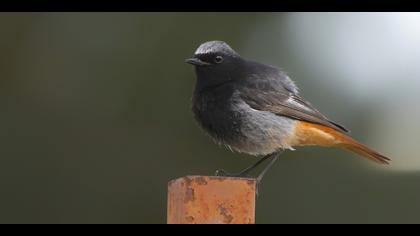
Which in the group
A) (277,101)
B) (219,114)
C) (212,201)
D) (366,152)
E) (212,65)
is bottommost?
(212,201)

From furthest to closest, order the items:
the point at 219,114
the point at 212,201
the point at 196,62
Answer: the point at 196,62, the point at 219,114, the point at 212,201

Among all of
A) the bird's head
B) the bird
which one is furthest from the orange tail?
the bird's head

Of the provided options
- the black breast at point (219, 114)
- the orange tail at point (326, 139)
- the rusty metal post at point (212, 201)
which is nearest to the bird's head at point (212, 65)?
the black breast at point (219, 114)

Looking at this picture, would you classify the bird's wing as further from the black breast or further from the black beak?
the black beak

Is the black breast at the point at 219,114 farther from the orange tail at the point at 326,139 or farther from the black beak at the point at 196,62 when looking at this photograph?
the orange tail at the point at 326,139

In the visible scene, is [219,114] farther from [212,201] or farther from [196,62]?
[212,201]

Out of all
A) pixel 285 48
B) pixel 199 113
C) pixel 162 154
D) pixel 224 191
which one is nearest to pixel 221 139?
pixel 199 113

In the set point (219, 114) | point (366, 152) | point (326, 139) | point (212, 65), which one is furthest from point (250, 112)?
point (366, 152)

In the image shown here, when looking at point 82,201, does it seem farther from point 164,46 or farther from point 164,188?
point 164,46
